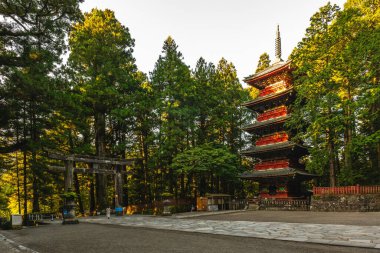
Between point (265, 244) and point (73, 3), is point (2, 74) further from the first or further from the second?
point (265, 244)

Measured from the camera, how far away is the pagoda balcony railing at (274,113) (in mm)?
26847

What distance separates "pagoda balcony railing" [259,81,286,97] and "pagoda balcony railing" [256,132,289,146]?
4623mm

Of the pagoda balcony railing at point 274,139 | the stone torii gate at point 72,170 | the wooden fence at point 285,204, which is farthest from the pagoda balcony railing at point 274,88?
the stone torii gate at point 72,170

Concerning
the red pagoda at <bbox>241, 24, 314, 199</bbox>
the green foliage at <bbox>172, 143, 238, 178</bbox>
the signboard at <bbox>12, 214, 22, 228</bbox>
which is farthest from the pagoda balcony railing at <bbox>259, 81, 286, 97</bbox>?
the signboard at <bbox>12, 214, 22, 228</bbox>

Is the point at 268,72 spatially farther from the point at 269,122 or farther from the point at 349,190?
the point at 349,190

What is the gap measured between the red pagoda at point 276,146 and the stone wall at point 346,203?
11.1ft

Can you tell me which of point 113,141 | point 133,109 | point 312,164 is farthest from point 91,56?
point 312,164

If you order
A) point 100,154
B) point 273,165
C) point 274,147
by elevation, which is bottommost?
point 273,165

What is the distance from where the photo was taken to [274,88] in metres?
28.5

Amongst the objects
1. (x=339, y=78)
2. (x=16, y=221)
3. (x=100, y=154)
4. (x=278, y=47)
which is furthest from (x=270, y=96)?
(x=16, y=221)

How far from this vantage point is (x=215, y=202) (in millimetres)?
24891

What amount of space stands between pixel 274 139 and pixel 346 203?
8.96 meters

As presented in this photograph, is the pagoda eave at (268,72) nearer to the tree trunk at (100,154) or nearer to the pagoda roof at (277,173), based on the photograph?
the pagoda roof at (277,173)

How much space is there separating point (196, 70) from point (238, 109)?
7246 millimetres
